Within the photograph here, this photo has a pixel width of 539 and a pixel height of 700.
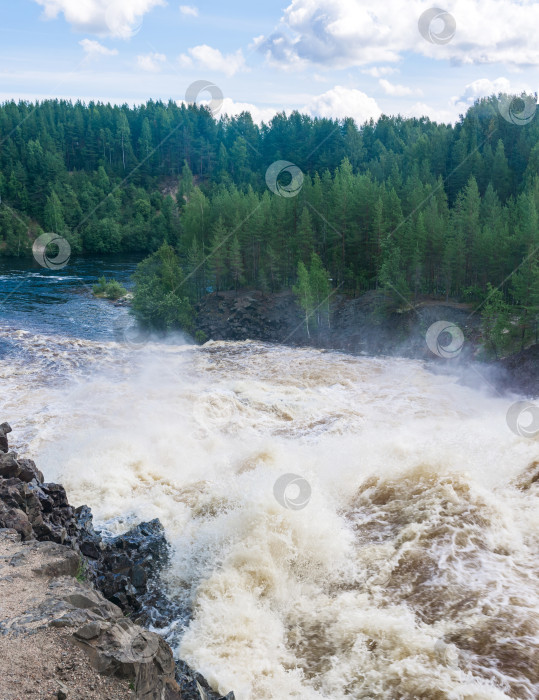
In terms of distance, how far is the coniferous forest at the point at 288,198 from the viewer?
5322 cm

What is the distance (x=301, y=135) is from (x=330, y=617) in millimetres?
123732

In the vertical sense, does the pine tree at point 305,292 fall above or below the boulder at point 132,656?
above

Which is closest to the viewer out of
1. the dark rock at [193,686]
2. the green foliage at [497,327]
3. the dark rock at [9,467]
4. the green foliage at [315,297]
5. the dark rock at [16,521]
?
the dark rock at [193,686]

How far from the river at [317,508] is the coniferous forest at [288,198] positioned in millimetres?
15780

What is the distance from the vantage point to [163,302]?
5409cm

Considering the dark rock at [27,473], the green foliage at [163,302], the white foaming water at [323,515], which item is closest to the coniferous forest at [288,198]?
the green foliage at [163,302]

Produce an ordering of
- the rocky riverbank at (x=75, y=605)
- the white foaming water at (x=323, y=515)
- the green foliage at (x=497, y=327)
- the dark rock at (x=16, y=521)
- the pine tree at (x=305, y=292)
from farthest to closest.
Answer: the pine tree at (x=305, y=292), the green foliage at (x=497, y=327), the dark rock at (x=16, y=521), the white foaming water at (x=323, y=515), the rocky riverbank at (x=75, y=605)

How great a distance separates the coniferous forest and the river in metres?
15.8

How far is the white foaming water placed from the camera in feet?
44.7

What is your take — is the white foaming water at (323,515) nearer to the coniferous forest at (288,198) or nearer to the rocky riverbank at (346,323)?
the rocky riverbank at (346,323)

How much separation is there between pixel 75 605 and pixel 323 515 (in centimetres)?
1023

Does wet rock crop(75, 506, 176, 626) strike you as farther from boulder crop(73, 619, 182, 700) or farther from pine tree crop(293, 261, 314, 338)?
pine tree crop(293, 261, 314, 338)

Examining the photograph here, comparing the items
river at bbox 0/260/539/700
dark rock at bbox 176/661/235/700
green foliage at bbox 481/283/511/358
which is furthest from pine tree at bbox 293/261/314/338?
dark rock at bbox 176/661/235/700

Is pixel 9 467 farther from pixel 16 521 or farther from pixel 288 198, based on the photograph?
pixel 288 198
